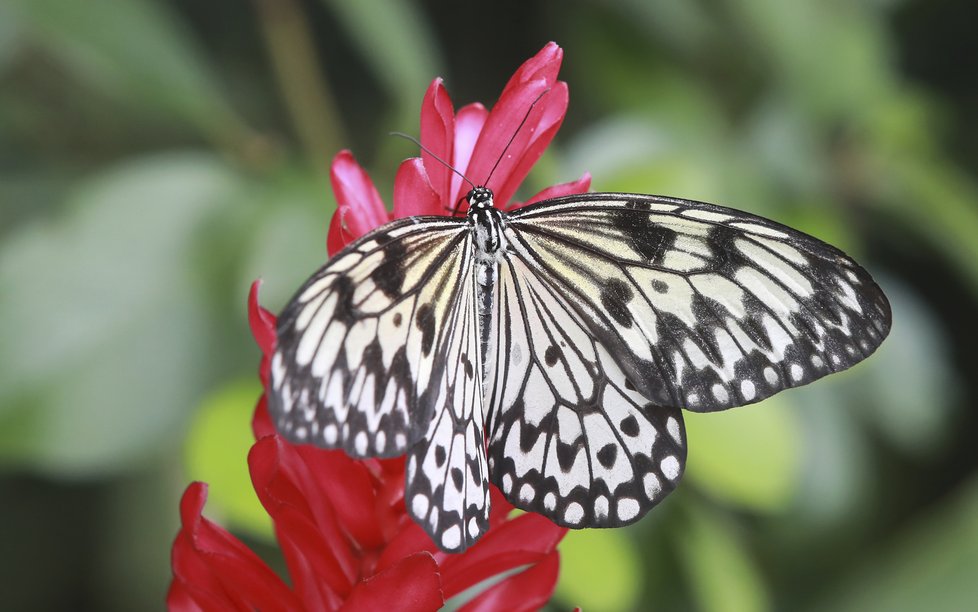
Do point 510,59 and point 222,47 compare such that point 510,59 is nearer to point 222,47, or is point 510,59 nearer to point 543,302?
point 222,47

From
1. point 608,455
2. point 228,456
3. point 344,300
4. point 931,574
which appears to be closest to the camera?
point 344,300

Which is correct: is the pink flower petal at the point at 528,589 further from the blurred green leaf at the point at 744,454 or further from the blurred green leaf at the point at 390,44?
the blurred green leaf at the point at 390,44

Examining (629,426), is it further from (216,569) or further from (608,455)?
(216,569)

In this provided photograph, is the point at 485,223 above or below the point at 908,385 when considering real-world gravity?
above

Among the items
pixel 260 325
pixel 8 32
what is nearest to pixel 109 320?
pixel 8 32

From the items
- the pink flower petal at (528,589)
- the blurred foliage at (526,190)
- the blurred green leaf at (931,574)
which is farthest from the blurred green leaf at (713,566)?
the pink flower petal at (528,589)

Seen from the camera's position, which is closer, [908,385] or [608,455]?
[608,455]
